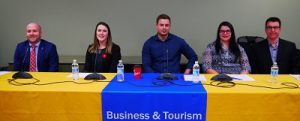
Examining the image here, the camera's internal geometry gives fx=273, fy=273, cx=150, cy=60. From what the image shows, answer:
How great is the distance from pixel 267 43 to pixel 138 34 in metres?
2.01

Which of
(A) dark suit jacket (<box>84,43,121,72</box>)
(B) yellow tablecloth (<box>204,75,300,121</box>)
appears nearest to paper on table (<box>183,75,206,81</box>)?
(B) yellow tablecloth (<box>204,75,300,121</box>)

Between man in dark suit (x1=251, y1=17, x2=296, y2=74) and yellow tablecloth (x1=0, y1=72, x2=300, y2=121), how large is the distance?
122 cm

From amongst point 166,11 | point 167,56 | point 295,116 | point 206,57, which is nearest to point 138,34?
point 166,11

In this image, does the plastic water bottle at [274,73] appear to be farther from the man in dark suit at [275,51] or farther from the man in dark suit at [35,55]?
the man in dark suit at [35,55]

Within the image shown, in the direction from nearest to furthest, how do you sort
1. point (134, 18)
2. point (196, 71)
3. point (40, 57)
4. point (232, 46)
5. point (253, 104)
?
point (253, 104) < point (196, 71) < point (232, 46) < point (40, 57) < point (134, 18)

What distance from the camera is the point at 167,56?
3.25m

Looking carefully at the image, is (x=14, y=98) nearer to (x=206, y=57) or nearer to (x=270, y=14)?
(x=206, y=57)

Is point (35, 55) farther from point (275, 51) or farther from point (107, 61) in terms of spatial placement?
point (275, 51)

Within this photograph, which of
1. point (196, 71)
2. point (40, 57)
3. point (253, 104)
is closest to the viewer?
point (253, 104)

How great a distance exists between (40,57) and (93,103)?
59.8 inches

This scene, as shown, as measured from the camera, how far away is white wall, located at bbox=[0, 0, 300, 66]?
426 cm

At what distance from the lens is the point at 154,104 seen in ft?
6.40

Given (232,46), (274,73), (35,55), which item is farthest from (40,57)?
(274,73)

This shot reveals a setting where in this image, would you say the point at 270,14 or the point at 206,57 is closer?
the point at 206,57
